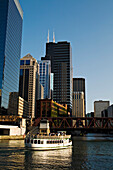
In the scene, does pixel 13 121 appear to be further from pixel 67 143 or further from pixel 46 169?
pixel 46 169

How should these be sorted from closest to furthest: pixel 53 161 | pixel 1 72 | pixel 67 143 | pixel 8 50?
pixel 53 161, pixel 67 143, pixel 1 72, pixel 8 50

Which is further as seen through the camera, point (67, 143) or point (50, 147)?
point (67, 143)

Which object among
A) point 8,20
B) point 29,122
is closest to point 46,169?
point 29,122

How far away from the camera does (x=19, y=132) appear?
154 m

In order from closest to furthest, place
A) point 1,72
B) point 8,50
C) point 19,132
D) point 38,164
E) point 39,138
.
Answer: point 38,164 → point 39,138 → point 19,132 → point 1,72 → point 8,50

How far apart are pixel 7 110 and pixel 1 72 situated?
37.5 meters

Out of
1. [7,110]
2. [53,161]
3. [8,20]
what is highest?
[8,20]

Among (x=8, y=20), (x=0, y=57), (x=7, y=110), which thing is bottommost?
(x=7, y=110)

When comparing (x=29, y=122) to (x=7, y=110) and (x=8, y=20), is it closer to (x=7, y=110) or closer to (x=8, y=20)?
(x=7, y=110)

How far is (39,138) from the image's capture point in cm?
7762

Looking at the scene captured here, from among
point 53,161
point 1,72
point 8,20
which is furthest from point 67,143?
point 8,20

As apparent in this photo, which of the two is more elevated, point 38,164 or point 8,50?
point 8,50

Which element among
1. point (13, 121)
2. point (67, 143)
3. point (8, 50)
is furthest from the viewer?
point (8, 50)

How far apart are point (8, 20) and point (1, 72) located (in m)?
55.0
